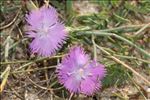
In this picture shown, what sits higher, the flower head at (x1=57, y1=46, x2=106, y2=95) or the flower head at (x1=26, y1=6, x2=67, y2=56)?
the flower head at (x1=26, y1=6, x2=67, y2=56)

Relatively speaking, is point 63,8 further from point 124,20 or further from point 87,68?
point 87,68

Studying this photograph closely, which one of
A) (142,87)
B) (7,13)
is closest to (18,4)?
(7,13)

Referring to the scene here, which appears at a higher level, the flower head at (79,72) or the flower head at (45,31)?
the flower head at (45,31)
